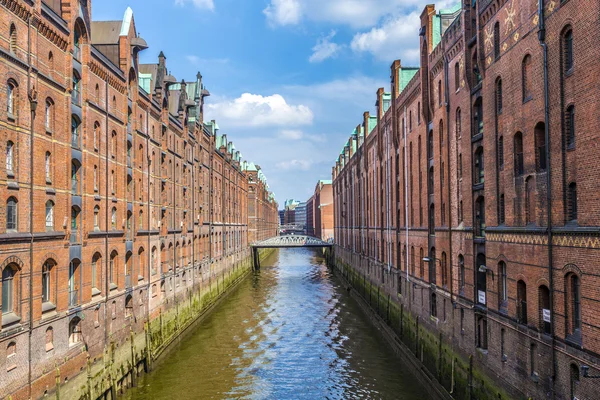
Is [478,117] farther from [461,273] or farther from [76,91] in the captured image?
[76,91]

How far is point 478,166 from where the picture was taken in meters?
20.8

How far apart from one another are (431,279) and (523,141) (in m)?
12.1

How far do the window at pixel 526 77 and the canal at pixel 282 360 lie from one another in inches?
530

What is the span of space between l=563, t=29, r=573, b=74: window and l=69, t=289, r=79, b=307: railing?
59.5 ft

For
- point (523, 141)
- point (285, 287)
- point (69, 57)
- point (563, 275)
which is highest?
point (69, 57)

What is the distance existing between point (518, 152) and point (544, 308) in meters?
5.00

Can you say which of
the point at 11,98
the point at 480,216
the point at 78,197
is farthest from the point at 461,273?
the point at 11,98

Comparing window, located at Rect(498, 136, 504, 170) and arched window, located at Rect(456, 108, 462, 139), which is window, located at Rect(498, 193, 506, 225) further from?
arched window, located at Rect(456, 108, 462, 139)

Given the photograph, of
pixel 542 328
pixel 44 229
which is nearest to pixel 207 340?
pixel 44 229

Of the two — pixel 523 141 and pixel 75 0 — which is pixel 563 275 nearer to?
pixel 523 141

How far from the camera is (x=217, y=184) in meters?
57.1

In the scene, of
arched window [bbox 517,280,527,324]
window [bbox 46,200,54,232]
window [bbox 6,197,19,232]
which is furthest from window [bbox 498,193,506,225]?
window [bbox 6,197,19,232]

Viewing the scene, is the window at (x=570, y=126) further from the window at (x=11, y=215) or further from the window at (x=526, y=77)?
the window at (x=11, y=215)

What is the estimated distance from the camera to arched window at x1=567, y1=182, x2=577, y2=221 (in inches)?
518
